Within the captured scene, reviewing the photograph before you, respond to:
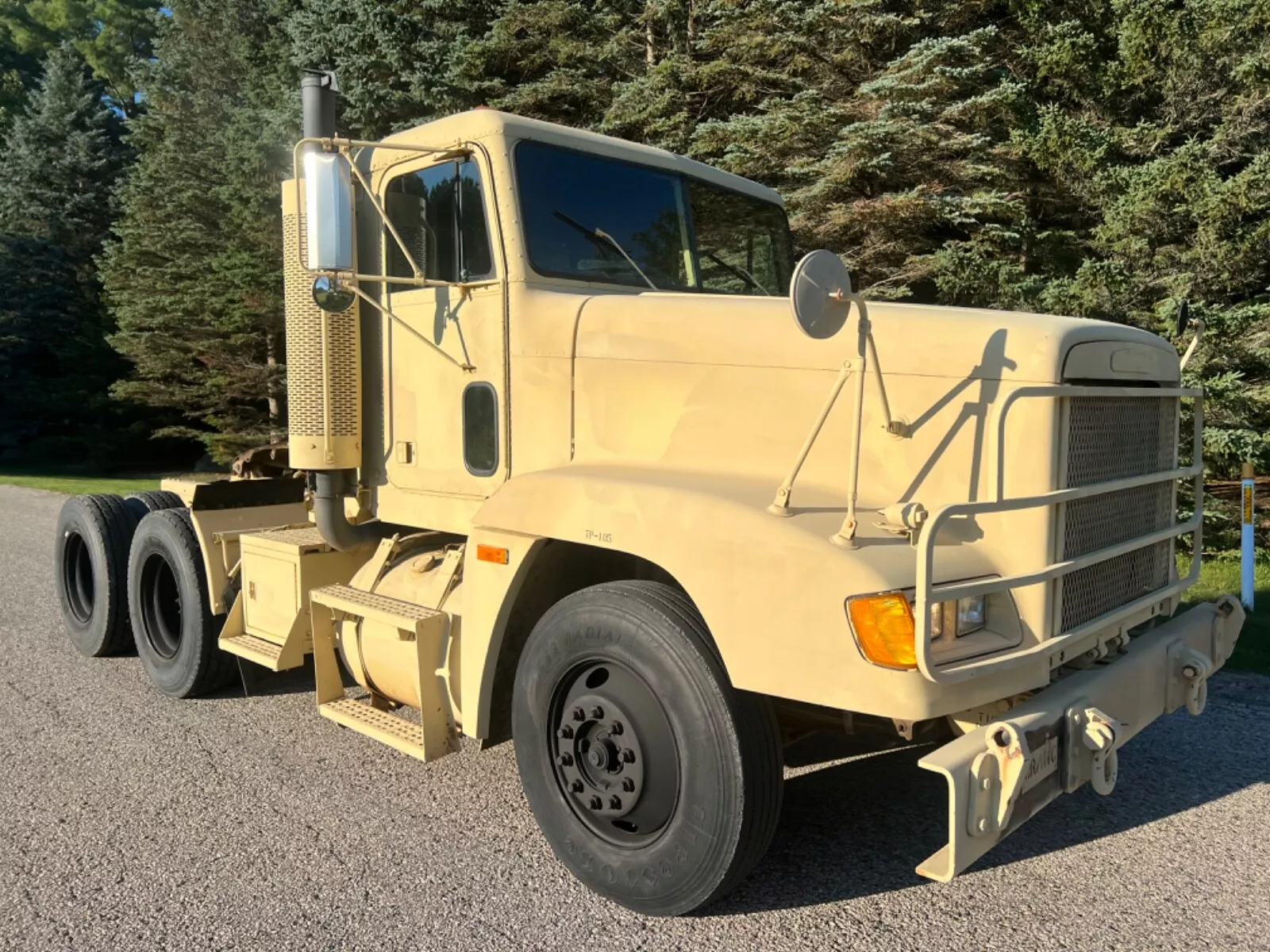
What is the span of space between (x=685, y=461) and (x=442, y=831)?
1669mm

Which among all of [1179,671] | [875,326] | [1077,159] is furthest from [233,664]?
[1077,159]

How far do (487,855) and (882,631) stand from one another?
1.79 m

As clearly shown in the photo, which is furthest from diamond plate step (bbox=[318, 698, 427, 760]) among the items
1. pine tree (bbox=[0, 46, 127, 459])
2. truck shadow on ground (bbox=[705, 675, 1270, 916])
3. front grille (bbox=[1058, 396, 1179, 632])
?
pine tree (bbox=[0, 46, 127, 459])

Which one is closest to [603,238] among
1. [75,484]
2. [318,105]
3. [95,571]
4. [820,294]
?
[318,105]

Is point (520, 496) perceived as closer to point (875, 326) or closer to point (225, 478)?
point (875, 326)

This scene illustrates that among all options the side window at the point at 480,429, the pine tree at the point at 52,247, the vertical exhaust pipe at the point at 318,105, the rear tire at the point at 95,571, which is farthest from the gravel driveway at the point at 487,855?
the pine tree at the point at 52,247

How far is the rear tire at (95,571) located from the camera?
631 centimetres

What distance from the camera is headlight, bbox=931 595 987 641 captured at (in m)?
2.80

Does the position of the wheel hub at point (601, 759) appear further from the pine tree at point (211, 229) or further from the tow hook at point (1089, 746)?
the pine tree at point (211, 229)

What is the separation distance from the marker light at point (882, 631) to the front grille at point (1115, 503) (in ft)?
2.12

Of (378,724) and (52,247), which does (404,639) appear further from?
(52,247)

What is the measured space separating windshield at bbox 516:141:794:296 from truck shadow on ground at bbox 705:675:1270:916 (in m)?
2.21

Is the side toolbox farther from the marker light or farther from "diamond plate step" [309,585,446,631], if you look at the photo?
the marker light

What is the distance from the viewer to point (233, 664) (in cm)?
552
